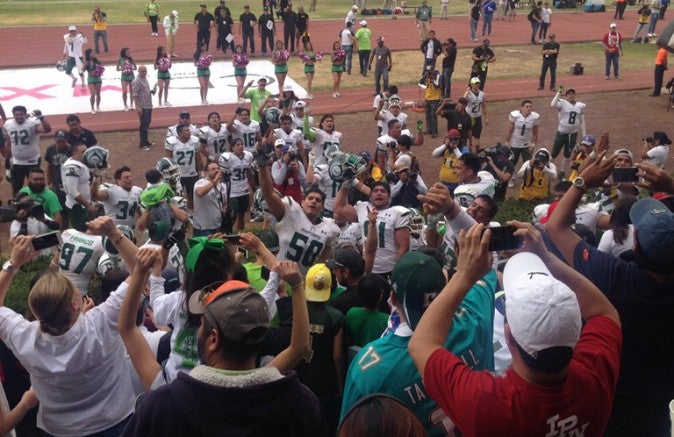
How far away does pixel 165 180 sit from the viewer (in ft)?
33.0

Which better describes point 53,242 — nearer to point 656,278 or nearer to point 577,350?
point 577,350

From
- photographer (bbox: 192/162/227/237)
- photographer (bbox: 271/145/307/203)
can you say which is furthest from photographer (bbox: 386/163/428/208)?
photographer (bbox: 192/162/227/237)

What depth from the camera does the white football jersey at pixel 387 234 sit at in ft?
25.3

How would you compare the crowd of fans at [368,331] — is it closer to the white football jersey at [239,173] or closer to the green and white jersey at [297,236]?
the green and white jersey at [297,236]

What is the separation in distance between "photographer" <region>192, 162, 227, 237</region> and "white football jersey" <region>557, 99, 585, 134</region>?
8.23 metres

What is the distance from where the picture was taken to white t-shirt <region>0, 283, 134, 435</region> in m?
3.86

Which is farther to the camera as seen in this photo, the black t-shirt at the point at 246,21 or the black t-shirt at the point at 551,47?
the black t-shirt at the point at 246,21

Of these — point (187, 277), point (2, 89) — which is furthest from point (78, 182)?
point (2, 89)

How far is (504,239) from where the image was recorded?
300 cm

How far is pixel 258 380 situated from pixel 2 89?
74.4ft

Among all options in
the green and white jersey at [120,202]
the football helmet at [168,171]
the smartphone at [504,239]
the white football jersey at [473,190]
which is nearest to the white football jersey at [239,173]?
the football helmet at [168,171]

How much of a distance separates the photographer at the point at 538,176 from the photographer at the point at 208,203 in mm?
5292

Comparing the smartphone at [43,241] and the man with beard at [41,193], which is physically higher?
the smartphone at [43,241]

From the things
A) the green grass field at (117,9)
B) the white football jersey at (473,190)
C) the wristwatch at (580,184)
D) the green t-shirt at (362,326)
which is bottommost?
the green t-shirt at (362,326)
